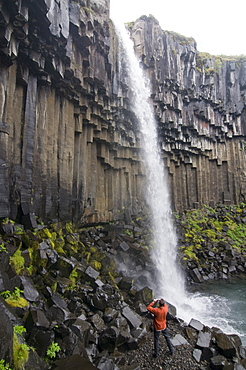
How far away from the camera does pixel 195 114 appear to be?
77.0 feet

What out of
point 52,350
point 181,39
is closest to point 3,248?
point 52,350

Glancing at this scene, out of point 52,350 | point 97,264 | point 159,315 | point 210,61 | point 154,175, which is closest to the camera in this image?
point 52,350

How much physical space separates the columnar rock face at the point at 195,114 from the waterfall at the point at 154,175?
895 mm

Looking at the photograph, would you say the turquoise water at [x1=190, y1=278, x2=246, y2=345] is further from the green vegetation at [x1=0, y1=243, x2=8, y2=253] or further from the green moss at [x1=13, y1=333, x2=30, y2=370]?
the green vegetation at [x1=0, y1=243, x2=8, y2=253]

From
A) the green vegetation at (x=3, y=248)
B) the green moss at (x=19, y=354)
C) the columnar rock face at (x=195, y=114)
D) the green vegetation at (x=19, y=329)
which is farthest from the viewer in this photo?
the columnar rock face at (x=195, y=114)

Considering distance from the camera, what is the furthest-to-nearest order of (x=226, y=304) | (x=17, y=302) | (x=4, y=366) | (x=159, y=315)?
(x=226, y=304) < (x=159, y=315) < (x=17, y=302) < (x=4, y=366)

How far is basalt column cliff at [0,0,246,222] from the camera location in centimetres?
931

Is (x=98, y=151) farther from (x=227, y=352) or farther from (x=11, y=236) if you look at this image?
(x=227, y=352)

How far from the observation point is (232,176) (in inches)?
1030

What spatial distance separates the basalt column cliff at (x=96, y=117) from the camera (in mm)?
9312

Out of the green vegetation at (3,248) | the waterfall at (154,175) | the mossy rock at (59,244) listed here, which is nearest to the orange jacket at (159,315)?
the green vegetation at (3,248)

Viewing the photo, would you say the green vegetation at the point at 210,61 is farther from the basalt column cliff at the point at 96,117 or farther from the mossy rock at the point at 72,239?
the mossy rock at the point at 72,239

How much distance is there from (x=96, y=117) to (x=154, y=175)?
812 centimetres

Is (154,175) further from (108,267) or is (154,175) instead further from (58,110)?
(108,267)
